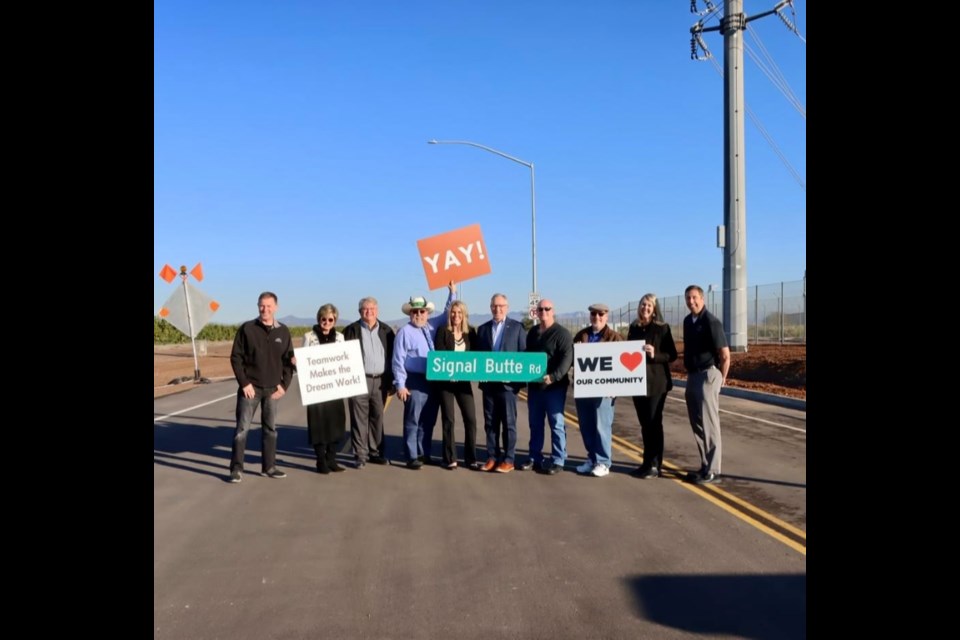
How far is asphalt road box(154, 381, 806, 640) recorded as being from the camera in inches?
161

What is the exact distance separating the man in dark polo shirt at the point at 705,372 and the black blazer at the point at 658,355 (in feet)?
1.09

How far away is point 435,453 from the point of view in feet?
31.6

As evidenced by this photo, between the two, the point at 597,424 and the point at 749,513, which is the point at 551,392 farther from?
the point at 749,513

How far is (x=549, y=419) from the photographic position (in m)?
8.29

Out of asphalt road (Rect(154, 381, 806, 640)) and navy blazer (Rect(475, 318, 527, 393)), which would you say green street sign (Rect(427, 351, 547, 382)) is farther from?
asphalt road (Rect(154, 381, 806, 640))

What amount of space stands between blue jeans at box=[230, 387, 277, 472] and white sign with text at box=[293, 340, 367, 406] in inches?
16.2

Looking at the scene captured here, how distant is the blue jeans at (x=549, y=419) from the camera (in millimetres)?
8172

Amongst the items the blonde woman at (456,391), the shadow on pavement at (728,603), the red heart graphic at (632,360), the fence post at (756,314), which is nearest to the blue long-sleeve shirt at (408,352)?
the blonde woman at (456,391)

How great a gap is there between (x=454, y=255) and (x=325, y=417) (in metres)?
3.40
